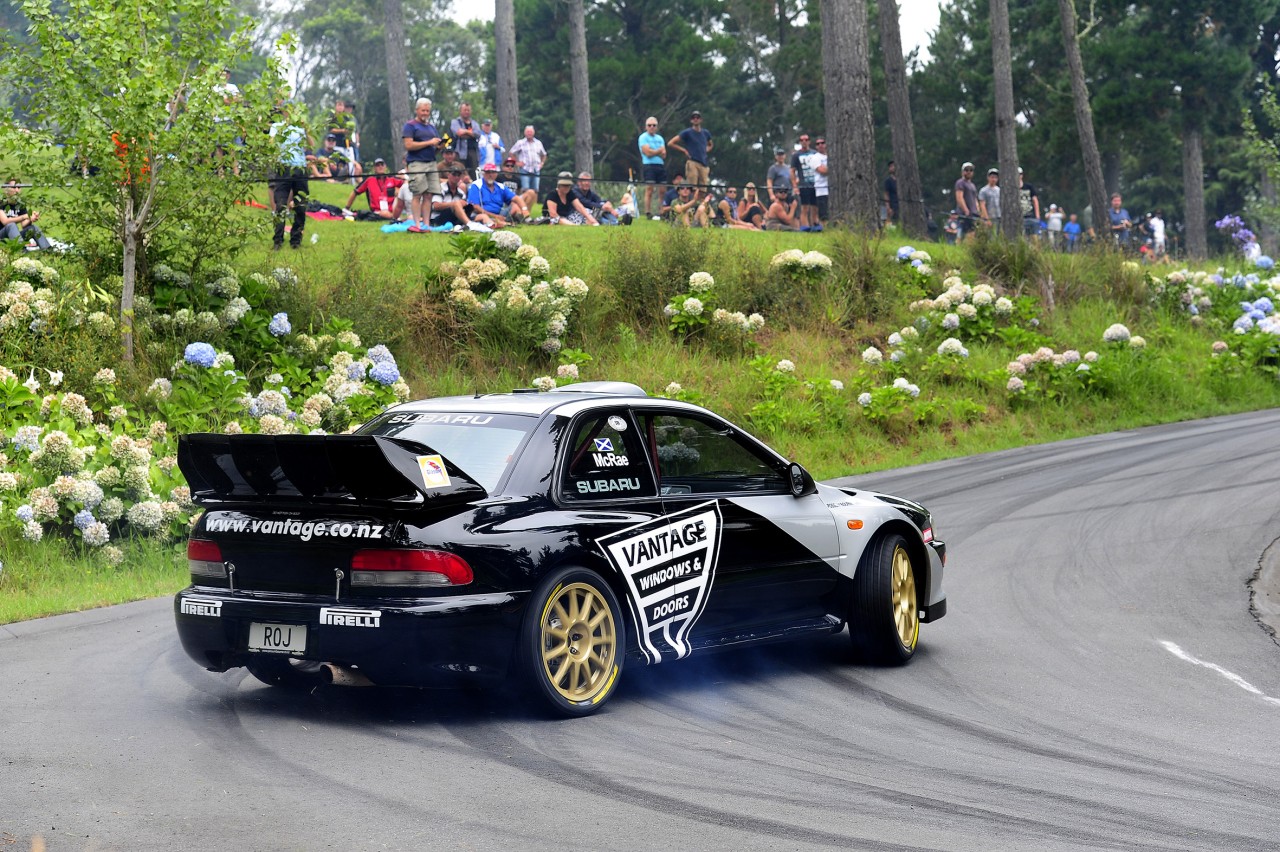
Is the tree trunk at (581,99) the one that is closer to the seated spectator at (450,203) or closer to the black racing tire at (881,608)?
the seated spectator at (450,203)

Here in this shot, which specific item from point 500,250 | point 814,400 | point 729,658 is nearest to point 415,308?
point 500,250

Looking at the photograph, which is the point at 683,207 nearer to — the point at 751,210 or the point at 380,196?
the point at 751,210

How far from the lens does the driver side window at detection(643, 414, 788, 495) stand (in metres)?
7.57

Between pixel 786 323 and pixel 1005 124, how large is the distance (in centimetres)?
1112

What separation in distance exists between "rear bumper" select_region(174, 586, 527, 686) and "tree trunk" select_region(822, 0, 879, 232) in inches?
833

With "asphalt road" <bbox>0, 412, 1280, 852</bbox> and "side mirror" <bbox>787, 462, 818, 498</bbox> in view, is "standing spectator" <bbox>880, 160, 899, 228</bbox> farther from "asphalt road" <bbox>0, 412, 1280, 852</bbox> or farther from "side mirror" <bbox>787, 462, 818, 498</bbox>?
"side mirror" <bbox>787, 462, 818, 498</bbox>

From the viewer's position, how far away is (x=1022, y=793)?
5711mm

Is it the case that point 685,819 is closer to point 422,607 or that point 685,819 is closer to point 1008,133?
point 422,607

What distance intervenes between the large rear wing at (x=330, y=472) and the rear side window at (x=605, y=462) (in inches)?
22.3

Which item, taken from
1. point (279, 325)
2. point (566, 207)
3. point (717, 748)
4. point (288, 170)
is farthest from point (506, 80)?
point (717, 748)

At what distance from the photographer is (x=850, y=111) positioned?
88.1 ft

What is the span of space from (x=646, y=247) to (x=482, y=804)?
57.9 ft

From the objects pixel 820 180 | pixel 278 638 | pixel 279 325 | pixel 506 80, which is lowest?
pixel 278 638

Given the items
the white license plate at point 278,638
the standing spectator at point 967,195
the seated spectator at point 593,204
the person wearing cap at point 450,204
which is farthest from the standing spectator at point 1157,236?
the white license plate at point 278,638
